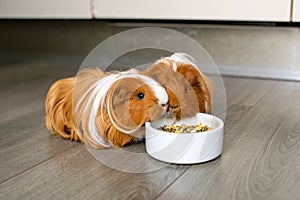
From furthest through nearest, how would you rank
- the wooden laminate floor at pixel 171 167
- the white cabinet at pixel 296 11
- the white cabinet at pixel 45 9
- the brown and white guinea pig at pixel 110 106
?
the white cabinet at pixel 45 9 < the white cabinet at pixel 296 11 < the brown and white guinea pig at pixel 110 106 < the wooden laminate floor at pixel 171 167

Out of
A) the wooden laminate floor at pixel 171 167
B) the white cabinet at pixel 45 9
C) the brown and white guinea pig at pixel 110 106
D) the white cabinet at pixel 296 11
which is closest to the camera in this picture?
the wooden laminate floor at pixel 171 167

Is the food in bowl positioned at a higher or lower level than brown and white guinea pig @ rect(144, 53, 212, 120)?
lower

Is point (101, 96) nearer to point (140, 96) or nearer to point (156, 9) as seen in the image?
point (140, 96)

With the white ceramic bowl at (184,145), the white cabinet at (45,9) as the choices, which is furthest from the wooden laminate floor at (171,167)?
the white cabinet at (45,9)

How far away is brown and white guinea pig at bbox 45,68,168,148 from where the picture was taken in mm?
873

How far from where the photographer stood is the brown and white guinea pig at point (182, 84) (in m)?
0.87

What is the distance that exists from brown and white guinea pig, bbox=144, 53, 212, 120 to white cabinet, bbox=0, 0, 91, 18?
3.24ft

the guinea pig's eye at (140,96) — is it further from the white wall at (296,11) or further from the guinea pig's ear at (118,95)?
the white wall at (296,11)

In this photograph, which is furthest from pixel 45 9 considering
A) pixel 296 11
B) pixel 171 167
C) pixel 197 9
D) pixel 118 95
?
pixel 171 167

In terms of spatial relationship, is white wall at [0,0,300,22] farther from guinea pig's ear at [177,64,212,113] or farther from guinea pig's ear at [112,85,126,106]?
guinea pig's ear at [112,85,126,106]

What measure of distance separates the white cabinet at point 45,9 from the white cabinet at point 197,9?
7 cm

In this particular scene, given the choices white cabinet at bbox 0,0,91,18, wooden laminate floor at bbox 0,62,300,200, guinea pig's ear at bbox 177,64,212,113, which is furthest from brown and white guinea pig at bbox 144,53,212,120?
white cabinet at bbox 0,0,91,18

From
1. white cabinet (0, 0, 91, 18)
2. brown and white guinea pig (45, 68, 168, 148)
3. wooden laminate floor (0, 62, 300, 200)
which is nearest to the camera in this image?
wooden laminate floor (0, 62, 300, 200)

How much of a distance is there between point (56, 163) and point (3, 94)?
0.75 m
